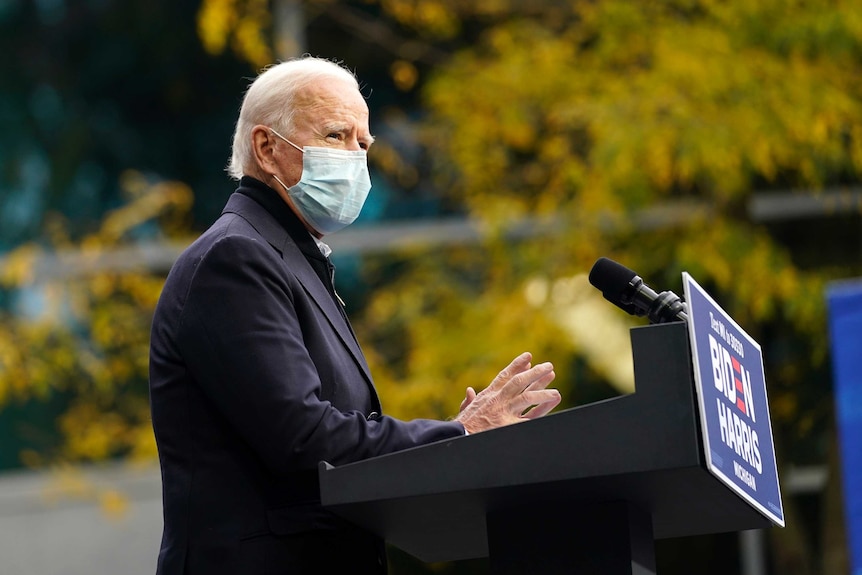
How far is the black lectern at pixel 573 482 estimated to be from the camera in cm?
212

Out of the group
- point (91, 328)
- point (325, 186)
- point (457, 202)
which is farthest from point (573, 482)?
point (457, 202)

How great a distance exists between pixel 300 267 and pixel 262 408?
0.41 meters

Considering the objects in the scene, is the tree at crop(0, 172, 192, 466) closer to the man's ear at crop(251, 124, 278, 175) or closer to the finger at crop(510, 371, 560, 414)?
the man's ear at crop(251, 124, 278, 175)

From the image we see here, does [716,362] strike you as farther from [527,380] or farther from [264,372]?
[264,372]

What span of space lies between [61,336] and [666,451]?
6897 millimetres

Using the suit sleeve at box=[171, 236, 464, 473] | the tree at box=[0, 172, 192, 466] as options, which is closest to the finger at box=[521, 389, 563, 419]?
the suit sleeve at box=[171, 236, 464, 473]

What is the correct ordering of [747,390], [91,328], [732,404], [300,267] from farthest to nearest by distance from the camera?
[91,328] < [300,267] < [747,390] < [732,404]

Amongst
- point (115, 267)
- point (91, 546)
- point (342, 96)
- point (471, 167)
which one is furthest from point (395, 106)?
point (342, 96)

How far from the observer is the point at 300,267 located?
2701 millimetres

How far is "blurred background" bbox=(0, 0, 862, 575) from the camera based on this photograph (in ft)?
24.1

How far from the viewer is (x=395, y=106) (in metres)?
9.58

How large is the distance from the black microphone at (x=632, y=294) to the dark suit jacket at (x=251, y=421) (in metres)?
0.39

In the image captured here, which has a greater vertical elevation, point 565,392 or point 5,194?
point 5,194

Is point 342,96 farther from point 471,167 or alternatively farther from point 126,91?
point 126,91
